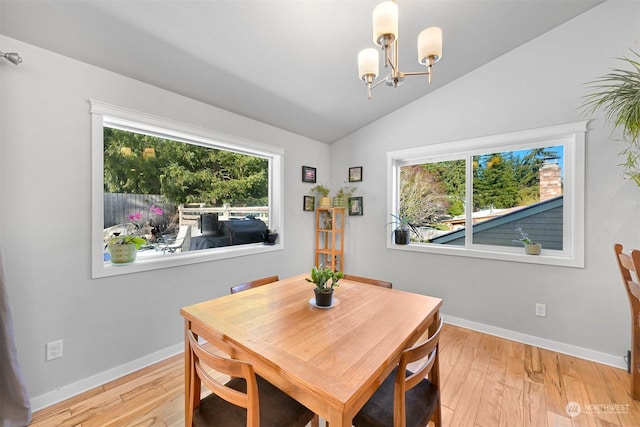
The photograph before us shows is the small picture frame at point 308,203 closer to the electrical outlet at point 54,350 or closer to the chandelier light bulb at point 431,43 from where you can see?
the chandelier light bulb at point 431,43

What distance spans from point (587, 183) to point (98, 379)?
13.8ft

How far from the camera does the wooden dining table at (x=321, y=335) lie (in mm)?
831

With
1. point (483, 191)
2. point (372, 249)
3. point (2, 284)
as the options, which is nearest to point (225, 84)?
→ point (2, 284)

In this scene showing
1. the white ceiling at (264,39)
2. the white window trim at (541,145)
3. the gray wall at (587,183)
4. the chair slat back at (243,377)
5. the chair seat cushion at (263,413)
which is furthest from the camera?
the white window trim at (541,145)

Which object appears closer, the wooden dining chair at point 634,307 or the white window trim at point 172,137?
the wooden dining chair at point 634,307

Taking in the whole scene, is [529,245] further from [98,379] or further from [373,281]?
[98,379]

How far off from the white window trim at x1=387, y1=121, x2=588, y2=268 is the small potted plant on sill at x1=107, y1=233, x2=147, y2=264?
273 cm

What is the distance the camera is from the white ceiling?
1580mm

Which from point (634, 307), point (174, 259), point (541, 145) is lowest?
point (634, 307)

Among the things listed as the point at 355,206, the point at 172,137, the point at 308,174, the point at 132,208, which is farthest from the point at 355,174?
the point at 132,208

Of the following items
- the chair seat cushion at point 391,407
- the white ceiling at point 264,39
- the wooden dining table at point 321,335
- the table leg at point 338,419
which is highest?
the white ceiling at point 264,39

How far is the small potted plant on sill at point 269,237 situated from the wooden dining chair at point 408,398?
7.13 feet

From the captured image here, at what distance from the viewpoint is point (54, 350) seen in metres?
1.73

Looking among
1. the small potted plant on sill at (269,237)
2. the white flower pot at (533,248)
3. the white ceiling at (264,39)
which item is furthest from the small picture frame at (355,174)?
the white flower pot at (533,248)
